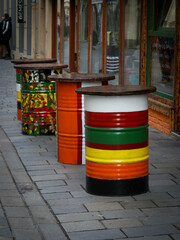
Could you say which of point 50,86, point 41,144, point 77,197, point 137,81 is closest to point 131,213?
point 77,197

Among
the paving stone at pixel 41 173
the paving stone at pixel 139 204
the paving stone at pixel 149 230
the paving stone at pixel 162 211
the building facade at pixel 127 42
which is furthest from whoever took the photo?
the building facade at pixel 127 42

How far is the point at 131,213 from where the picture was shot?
5.56 metres

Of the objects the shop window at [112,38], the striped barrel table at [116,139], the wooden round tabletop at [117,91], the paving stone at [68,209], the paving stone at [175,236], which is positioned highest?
the shop window at [112,38]

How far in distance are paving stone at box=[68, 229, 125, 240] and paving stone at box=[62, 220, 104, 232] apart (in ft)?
0.30

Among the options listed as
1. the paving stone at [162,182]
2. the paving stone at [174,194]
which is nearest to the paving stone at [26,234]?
the paving stone at [174,194]

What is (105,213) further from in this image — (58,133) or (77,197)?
(58,133)

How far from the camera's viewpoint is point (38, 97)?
31.0ft

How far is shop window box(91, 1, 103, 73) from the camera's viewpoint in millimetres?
13852

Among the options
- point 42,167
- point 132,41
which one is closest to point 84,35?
point 132,41

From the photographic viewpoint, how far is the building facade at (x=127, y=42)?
32.2 feet

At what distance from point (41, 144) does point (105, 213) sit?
3573 millimetres

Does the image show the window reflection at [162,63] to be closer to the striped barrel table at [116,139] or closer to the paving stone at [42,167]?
the paving stone at [42,167]

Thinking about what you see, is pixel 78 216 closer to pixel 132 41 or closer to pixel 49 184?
pixel 49 184

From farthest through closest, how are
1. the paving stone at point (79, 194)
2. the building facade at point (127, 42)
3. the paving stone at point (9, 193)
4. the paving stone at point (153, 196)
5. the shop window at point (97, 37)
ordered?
1. the shop window at point (97, 37)
2. the building facade at point (127, 42)
3. the paving stone at point (9, 193)
4. the paving stone at point (79, 194)
5. the paving stone at point (153, 196)
